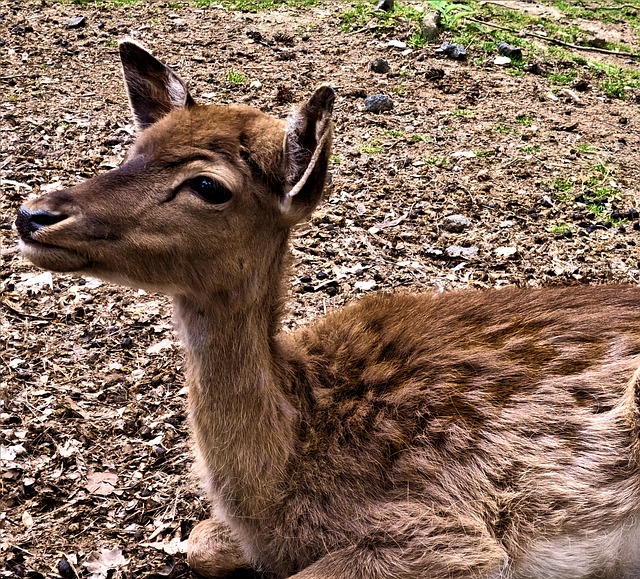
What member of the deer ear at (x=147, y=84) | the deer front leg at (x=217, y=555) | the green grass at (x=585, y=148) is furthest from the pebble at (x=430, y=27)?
the deer front leg at (x=217, y=555)

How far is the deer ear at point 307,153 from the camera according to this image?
3.00 meters

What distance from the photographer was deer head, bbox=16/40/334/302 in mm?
2928

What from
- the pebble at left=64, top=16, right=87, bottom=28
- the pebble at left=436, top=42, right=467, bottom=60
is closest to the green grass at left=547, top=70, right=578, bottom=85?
the pebble at left=436, top=42, right=467, bottom=60

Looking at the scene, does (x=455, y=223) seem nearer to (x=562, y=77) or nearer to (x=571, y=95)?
(x=571, y=95)

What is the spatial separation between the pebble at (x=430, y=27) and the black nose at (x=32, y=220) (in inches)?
276

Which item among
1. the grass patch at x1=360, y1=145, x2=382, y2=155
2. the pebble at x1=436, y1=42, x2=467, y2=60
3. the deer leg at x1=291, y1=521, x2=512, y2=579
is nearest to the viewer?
the deer leg at x1=291, y1=521, x2=512, y2=579

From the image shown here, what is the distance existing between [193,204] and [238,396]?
0.83 meters

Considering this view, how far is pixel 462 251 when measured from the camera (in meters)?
5.72

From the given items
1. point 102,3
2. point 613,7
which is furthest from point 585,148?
point 613,7

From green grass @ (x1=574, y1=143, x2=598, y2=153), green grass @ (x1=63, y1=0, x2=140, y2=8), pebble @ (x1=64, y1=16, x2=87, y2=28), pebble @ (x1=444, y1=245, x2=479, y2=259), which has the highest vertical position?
green grass @ (x1=63, y1=0, x2=140, y2=8)

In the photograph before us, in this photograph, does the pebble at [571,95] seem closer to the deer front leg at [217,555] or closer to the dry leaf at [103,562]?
the deer front leg at [217,555]

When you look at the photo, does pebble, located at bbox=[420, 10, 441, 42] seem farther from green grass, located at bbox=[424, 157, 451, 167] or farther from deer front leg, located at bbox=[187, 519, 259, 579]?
deer front leg, located at bbox=[187, 519, 259, 579]

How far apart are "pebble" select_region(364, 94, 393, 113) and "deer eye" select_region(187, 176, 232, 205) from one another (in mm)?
4641

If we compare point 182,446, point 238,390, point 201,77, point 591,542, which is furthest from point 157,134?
point 201,77
